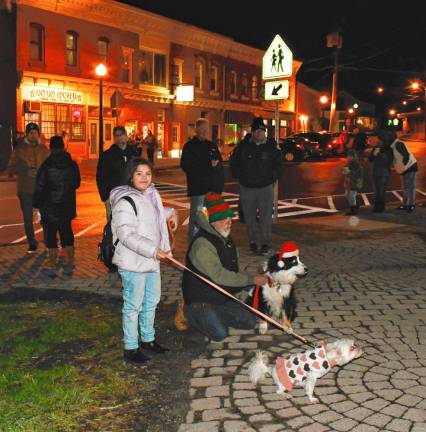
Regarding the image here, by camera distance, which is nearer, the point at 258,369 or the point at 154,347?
the point at 258,369

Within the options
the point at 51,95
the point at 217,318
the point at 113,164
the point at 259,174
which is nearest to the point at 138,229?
the point at 217,318

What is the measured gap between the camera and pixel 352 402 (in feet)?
13.9

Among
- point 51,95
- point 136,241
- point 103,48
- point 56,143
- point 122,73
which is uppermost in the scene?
point 103,48

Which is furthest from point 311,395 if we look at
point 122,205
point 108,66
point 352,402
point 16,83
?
point 108,66

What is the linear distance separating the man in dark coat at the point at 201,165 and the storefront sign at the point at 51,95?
70.1 ft

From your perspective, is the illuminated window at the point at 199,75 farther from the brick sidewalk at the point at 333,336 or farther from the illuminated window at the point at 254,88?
the brick sidewalk at the point at 333,336

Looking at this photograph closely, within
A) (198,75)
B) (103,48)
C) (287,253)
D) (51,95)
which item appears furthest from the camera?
(198,75)

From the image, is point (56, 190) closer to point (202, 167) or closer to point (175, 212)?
point (202, 167)

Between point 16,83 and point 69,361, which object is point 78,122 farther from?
point 69,361

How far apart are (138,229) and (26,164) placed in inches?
195

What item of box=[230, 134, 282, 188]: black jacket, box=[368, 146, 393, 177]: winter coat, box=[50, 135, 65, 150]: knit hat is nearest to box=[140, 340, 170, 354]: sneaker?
box=[50, 135, 65, 150]: knit hat

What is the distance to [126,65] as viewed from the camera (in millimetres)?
35250

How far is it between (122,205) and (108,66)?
30217 millimetres

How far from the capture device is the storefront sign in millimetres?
28453
